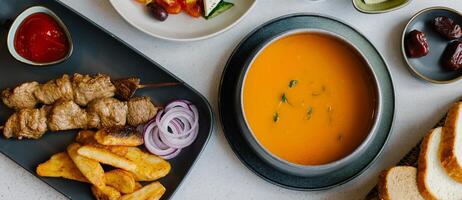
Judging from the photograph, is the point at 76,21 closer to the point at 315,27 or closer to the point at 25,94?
the point at 25,94

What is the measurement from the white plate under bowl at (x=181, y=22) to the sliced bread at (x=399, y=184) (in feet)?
3.02

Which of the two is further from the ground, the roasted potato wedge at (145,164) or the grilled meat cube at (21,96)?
the grilled meat cube at (21,96)

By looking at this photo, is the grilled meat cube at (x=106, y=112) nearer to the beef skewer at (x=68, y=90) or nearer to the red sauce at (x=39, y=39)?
the beef skewer at (x=68, y=90)

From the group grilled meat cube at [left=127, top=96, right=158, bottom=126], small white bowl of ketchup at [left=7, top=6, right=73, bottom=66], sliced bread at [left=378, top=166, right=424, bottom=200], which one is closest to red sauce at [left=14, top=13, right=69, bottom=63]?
small white bowl of ketchup at [left=7, top=6, right=73, bottom=66]

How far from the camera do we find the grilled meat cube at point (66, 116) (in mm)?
2457

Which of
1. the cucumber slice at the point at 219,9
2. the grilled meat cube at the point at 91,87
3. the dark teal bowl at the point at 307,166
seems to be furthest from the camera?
the cucumber slice at the point at 219,9

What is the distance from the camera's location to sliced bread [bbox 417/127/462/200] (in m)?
2.53

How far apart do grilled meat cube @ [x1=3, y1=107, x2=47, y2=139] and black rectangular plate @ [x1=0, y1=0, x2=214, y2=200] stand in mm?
→ 64

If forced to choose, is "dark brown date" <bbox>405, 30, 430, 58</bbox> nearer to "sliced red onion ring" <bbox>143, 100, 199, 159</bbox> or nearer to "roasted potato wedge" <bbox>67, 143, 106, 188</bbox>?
"sliced red onion ring" <bbox>143, 100, 199, 159</bbox>

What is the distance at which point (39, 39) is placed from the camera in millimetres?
2475

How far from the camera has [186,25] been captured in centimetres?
260

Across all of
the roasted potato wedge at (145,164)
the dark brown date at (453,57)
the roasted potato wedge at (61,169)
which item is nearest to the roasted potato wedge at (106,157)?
the roasted potato wedge at (145,164)

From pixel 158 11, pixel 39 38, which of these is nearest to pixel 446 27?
pixel 158 11

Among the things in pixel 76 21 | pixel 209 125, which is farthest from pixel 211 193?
pixel 76 21
